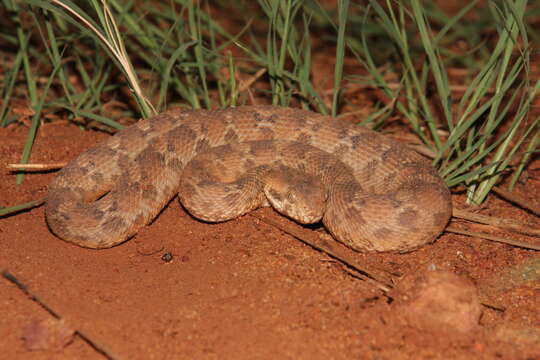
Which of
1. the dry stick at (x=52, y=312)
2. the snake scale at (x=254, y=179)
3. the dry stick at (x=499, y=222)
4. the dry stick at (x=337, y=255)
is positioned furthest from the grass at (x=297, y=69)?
the dry stick at (x=52, y=312)

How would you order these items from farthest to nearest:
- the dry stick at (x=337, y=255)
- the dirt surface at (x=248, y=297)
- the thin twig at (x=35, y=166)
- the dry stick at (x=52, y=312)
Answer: the thin twig at (x=35, y=166)
the dry stick at (x=337, y=255)
the dirt surface at (x=248, y=297)
the dry stick at (x=52, y=312)

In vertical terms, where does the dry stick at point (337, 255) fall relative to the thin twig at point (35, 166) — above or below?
below

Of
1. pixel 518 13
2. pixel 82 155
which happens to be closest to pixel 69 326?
pixel 82 155

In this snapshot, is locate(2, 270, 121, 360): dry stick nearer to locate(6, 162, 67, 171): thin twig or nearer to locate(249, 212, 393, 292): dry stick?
locate(6, 162, 67, 171): thin twig

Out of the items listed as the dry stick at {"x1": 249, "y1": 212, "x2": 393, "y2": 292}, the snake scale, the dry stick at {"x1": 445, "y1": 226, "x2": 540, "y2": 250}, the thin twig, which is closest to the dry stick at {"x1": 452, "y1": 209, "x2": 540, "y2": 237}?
the dry stick at {"x1": 445, "y1": 226, "x2": 540, "y2": 250}

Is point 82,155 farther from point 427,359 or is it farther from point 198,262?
point 427,359

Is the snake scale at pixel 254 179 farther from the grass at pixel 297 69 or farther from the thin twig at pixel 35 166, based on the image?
the grass at pixel 297 69
